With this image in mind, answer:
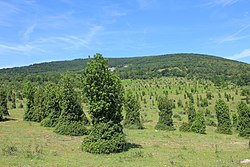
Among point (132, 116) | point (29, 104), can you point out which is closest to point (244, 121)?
point (132, 116)

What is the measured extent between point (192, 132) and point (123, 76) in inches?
4085

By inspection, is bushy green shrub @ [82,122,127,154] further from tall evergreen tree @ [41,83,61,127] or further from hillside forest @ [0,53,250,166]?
tall evergreen tree @ [41,83,61,127]

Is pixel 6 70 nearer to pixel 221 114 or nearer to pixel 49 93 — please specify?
pixel 49 93

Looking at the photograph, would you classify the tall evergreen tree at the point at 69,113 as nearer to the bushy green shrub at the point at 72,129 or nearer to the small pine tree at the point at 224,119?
the bushy green shrub at the point at 72,129

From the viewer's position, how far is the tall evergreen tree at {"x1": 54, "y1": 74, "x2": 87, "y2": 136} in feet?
94.5

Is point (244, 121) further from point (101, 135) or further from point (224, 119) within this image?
point (101, 135)

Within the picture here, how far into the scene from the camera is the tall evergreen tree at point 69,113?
28797 mm

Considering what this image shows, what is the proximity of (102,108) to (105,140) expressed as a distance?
7.95 ft

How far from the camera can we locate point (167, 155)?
1923cm

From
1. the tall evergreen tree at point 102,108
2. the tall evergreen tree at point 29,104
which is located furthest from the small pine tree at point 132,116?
the tall evergreen tree at point 102,108

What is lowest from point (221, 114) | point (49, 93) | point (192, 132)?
point (192, 132)

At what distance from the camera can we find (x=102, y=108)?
20.7 meters

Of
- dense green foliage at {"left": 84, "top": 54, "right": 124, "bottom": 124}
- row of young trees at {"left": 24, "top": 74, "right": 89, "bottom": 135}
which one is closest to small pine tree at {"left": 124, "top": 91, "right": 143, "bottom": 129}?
row of young trees at {"left": 24, "top": 74, "right": 89, "bottom": 135}

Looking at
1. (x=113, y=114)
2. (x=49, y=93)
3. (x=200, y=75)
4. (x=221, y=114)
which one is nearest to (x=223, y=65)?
(x=200, y=75)
